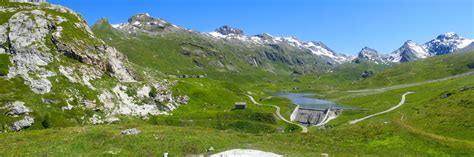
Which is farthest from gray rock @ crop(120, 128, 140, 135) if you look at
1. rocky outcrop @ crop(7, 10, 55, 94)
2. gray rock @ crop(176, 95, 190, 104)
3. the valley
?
gray rock @ crop(176, 95, 190, 104)

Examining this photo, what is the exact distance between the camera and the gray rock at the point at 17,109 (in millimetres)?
119887

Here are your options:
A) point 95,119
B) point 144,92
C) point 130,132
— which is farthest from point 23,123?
point 130,132

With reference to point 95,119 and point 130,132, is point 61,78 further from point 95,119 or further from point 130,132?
point 130,132

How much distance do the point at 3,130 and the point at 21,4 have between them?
9760 cm

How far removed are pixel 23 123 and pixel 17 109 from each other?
6.65 meters

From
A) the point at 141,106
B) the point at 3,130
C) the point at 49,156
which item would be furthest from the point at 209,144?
the point at 141,106

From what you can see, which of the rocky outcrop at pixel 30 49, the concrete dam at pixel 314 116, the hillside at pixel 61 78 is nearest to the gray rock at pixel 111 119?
the hillside at pixel 61 78

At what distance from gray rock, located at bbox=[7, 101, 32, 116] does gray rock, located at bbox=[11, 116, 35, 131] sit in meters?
3.47

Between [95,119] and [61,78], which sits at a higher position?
[61,78]

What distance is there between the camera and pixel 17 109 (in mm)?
121250

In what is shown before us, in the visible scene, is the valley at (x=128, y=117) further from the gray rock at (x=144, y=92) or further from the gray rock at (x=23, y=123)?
the gray rock at (x=144, y=92)

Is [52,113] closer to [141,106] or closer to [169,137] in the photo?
[141,106]

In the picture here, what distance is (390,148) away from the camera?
2808 inches

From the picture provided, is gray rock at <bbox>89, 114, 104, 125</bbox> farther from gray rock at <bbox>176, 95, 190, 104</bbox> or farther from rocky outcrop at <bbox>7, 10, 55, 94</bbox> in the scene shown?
gray rock at <bbox>176, 95, 190, 104</bbox>
